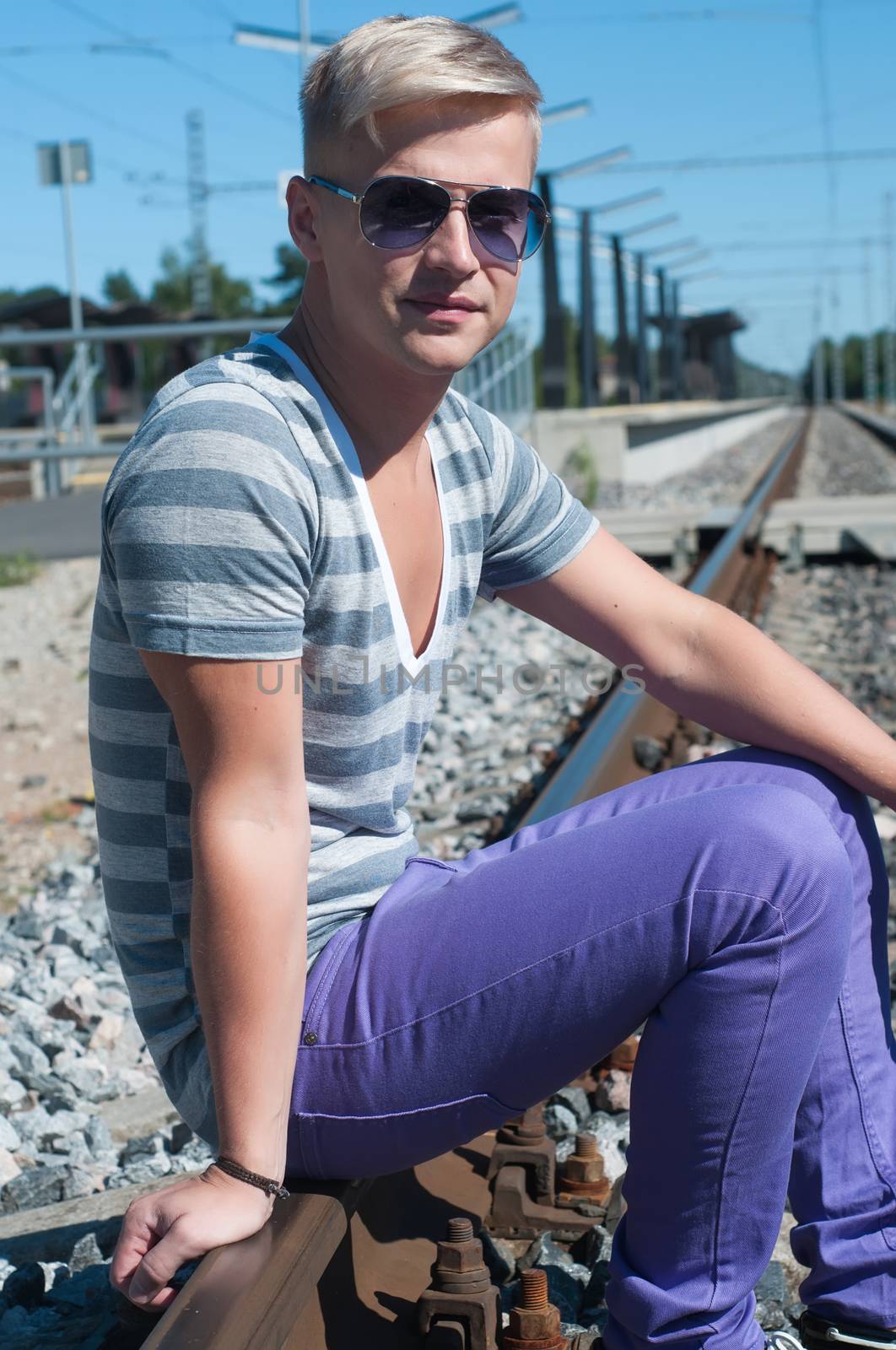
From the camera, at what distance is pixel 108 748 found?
66.1 inches

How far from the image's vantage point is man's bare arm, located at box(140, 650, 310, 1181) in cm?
146

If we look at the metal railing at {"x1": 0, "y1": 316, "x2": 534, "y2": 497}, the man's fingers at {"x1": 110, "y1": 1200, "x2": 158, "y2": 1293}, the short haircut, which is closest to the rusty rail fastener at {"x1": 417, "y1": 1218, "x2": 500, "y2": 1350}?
the man's fingers at {"x1": 110, "y1": 1200, "x2": 158, "y2": 1293}

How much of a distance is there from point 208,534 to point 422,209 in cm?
48

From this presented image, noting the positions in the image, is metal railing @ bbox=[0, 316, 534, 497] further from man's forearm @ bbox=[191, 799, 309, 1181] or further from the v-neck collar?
man's forearm @ bbox=[191, 799, 309, 1181]

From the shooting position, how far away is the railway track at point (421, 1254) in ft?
4.47

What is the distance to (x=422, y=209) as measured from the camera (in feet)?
5.40

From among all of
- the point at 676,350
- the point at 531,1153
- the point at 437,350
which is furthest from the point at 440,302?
the point at 676,350

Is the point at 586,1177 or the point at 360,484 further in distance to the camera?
the point at 586,1177

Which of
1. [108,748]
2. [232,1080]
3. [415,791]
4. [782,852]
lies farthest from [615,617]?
[415,791]

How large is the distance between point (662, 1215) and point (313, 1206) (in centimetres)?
37

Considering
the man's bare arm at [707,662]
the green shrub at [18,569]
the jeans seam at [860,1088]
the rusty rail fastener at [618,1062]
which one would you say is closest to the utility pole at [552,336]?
the green shrub at [18,569]

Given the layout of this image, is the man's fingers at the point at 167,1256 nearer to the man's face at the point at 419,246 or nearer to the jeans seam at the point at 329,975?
the jeans seam at the point at 329,975

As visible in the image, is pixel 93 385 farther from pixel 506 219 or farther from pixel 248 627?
pixel 248 627

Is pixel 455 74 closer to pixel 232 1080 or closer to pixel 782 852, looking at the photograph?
pixel 782 852
